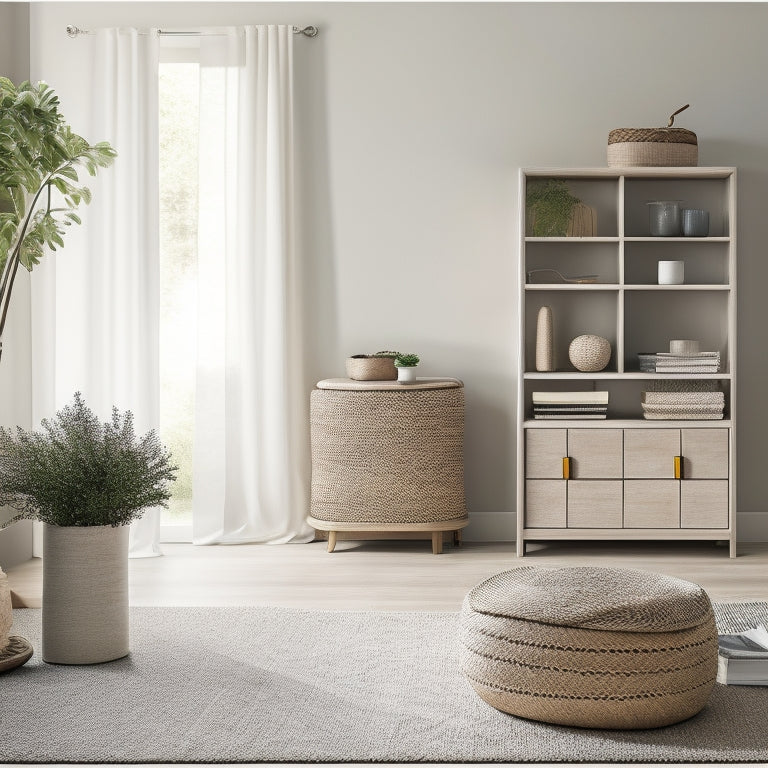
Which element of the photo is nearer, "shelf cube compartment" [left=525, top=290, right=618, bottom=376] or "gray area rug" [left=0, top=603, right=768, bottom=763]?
"gray area rug" [left=0, top=603, right=768, bottom=763]

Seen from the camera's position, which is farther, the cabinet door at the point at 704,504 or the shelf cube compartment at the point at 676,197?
the shelf cube compartment at the point at 676,197

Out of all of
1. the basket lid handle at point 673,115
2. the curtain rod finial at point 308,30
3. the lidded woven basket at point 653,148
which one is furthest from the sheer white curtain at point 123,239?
the basket lid handle at point 673,115

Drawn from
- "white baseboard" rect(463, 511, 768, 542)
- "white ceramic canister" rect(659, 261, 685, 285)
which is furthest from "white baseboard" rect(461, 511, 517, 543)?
"white ceramic canister" rect(659, 261, 685, 285)

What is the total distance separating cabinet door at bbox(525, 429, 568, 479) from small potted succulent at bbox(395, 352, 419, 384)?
623 millimetres

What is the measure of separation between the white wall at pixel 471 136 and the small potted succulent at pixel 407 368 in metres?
0.33

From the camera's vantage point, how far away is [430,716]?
222 centimetres

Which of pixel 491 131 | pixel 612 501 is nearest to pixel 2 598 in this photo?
pixel 612 501

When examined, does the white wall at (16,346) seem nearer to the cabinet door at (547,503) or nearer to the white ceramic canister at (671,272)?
the cabinet door at (547,503)

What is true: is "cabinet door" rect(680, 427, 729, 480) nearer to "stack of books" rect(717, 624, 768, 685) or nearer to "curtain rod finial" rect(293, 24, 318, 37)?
"stack of books" rect(717, 624, 768, 685)

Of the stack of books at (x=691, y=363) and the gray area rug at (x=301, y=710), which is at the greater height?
the stack of books at (x=691, y=363)

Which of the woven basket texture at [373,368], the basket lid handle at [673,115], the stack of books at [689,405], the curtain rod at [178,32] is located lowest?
the stack of books at [689,405]

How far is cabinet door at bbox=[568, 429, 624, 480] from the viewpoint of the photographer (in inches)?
160

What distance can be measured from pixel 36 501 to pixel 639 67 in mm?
3345

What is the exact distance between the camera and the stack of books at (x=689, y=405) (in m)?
4.06
